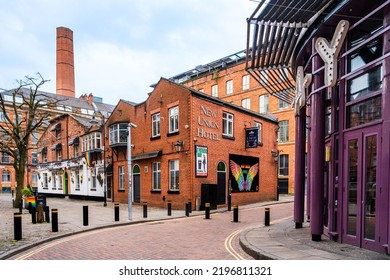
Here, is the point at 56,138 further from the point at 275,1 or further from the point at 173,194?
the point at 275,1

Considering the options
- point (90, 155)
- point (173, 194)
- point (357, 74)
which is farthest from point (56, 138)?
point (357, 74)

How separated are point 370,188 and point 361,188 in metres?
0.22

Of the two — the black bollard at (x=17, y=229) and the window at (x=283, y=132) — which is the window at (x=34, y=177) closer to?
the window at (x=283, y=132)

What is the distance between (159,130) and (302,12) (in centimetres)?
1450

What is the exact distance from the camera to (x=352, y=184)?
6965 millimetres

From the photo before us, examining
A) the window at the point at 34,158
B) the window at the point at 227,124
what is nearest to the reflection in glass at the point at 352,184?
the window at the point at 227,124

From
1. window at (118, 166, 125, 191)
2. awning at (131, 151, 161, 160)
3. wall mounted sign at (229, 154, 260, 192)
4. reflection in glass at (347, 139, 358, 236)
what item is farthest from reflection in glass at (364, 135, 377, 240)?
window at (118, 166, 125, 191)

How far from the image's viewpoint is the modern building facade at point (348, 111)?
6.16m

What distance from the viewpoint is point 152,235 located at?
9.58 metres

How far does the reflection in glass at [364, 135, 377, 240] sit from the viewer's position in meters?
6.33

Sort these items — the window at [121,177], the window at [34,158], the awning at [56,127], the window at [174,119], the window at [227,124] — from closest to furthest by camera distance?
the window at [174,119] < the window at [227,124] < the window at [121,177] < the awning at [56,127] < the window at [34,158]

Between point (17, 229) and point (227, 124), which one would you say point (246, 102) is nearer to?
point (227, 124)

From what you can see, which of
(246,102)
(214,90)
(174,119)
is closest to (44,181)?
(214,90)

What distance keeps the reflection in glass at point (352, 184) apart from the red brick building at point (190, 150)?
11.4 m
